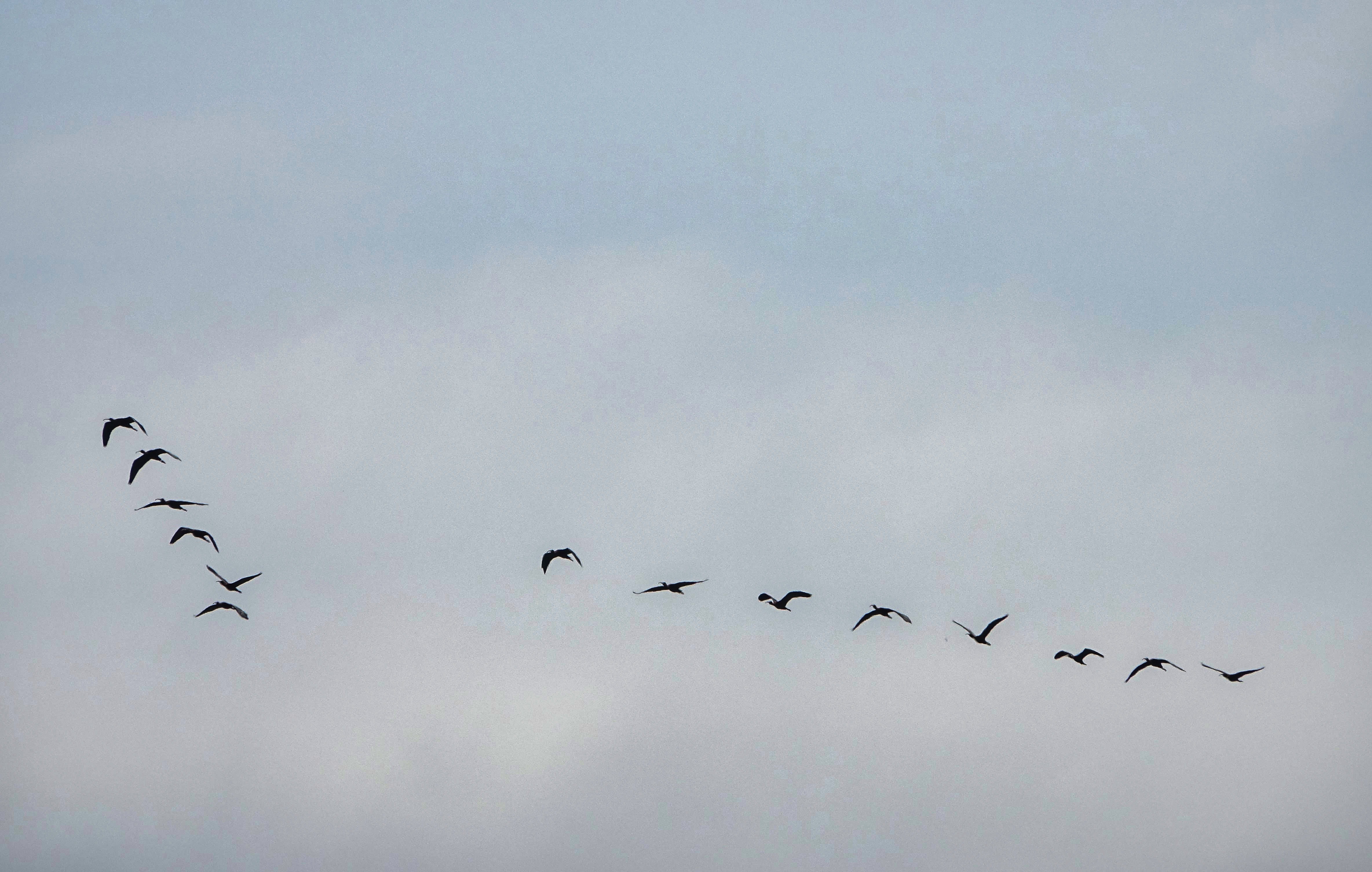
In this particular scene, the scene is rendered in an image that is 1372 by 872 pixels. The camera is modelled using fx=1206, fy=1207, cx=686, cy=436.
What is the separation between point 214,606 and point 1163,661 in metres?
56.6

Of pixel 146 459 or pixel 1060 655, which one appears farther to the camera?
pixel 1060 655

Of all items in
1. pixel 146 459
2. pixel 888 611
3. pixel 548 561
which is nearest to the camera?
pixel 146 459

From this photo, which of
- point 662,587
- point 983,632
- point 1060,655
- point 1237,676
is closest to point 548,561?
point 662,587

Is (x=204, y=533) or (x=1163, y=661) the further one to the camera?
(x=1163, y=661)

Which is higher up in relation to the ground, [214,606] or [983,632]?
[983,632]

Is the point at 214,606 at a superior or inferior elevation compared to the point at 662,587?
inferior

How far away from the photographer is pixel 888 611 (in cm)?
7531

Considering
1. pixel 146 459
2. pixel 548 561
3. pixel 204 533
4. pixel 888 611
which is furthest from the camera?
pixel 888 611

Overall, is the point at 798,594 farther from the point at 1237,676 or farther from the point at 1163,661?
the point at 1237,676

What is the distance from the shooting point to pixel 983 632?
261 ft

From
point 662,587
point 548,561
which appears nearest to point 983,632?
point 662,587

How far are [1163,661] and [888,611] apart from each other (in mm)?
17960

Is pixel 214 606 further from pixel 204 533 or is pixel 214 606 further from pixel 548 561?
pixel 548 561

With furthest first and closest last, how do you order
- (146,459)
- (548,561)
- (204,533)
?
(548,561), (204,533), (146,459)
